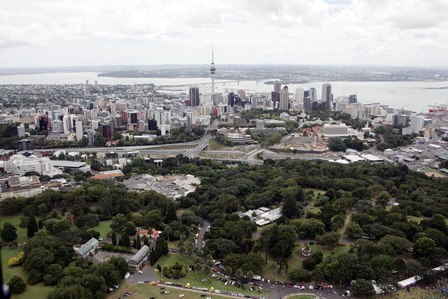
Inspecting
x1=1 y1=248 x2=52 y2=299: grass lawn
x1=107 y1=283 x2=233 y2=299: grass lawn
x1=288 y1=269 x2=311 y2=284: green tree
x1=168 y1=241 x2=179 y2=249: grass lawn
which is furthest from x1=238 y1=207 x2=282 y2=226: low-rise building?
x1=1 y1=248 x2=52 y2=299: grass lawn

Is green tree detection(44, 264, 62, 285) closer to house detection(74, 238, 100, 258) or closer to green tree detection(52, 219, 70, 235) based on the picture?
house detection(74, 238, 100, 258)

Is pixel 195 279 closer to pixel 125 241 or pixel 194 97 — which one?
pixel 125 241

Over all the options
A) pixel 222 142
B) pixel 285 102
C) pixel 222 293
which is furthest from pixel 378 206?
pixel 285 102

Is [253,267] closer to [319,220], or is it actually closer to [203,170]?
[319,220]

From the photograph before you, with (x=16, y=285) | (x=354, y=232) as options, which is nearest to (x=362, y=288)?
(x=354, y=232)

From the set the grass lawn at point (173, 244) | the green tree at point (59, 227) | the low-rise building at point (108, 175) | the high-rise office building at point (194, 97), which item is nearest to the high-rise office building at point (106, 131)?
the low-rise building at point (108, 175)
